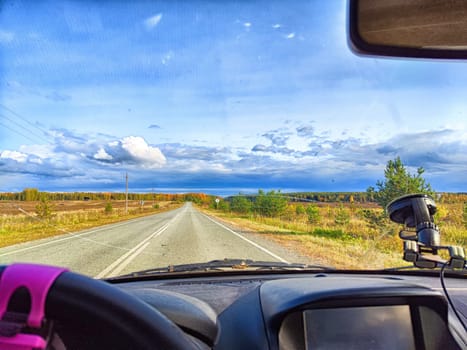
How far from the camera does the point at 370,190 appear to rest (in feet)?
17.7

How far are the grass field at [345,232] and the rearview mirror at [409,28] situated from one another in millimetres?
1236

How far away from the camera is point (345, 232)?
364 inches

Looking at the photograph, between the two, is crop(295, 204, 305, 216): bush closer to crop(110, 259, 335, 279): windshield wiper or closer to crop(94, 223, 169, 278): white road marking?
crop(94, 223, 169, 278): white road marking

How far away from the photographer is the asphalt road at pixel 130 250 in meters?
5.39

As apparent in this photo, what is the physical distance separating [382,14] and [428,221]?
1.13 m

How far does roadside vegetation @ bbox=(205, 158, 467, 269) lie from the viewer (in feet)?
15.3

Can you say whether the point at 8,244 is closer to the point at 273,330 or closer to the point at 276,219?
the point at 273,330

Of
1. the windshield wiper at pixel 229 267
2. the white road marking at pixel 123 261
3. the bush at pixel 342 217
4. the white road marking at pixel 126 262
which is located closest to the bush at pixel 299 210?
the bush at pixel 342 217

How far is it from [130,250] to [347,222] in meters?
5.27

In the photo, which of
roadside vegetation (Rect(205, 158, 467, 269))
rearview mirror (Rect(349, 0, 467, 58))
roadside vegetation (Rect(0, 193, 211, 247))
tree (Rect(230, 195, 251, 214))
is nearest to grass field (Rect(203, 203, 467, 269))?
roadside vegetation (Rect(205, 158, 467, 269))

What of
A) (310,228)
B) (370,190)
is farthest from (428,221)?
(310,228)

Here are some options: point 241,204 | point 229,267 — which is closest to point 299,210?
point 241,204

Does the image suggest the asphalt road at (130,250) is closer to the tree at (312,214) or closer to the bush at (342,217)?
the bush at (342,217)

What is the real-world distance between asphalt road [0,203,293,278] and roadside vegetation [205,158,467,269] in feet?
3.65
